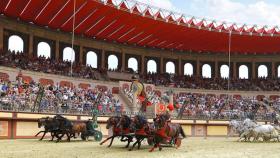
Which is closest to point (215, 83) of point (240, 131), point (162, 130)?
point (240, 131)

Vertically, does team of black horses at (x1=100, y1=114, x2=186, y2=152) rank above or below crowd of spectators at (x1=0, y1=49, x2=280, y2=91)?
below

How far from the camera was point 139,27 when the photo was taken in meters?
45.5

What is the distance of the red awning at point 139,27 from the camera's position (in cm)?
3806

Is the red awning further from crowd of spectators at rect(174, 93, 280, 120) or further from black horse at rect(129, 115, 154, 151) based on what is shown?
black horse at rect(129, 115, 154, 151)

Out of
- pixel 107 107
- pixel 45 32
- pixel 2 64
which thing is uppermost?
pixel 45 32

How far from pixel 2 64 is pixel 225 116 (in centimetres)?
1955

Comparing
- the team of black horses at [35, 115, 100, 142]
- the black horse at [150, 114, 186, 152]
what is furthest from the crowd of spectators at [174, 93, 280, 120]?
the black horse at [150, 114, 186, 152]

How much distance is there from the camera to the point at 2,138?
23.7 meters

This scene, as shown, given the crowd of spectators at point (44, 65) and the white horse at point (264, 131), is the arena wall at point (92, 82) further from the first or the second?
the white horse at point (264, 131)

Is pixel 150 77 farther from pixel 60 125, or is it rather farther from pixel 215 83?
pixel 60 125

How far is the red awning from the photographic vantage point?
38062mm

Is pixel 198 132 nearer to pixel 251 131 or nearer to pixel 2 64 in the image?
pixel 251 131

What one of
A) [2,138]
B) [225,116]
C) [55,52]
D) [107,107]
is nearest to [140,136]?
[2,138]

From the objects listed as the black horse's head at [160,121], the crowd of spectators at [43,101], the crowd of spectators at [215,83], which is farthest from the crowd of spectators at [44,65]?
the black horse's head at [160,121]
